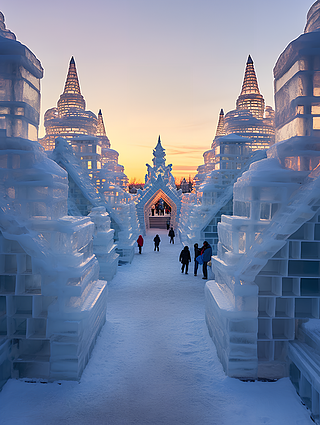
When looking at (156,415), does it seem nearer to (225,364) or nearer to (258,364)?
(225,364)

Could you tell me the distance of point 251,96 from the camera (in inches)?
603

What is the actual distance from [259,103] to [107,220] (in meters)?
11.3

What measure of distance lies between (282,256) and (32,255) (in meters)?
4.10

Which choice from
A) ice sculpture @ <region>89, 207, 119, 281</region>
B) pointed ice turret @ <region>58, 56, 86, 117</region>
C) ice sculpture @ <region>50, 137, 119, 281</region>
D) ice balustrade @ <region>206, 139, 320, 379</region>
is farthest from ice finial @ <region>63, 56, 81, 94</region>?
ice balustrade @ <region>206, 139, 320, 379</region>

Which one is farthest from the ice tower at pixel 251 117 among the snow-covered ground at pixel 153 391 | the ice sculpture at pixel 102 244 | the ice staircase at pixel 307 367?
the ice staircase at pixel 307 367

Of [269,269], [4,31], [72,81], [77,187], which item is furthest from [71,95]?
[269,269]

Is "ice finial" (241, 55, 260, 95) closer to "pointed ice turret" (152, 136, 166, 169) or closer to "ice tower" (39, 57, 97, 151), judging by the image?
"ice tower" (39, 57, 97, 151)

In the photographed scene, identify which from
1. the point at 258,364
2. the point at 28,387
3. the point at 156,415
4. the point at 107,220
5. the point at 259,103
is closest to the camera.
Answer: the point at 156,415

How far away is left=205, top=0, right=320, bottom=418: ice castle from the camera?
4328 millimetres

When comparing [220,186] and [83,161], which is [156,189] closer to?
[83,161]

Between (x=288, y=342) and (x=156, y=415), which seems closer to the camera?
(x=156, y=415)

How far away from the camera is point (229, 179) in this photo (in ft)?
43.2

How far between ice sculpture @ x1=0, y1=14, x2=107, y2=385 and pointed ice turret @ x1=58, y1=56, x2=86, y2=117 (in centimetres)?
1181

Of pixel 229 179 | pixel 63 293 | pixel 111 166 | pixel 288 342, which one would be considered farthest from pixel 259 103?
pixel 63 293
